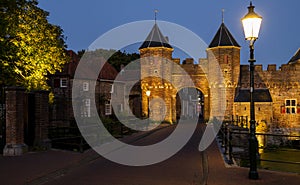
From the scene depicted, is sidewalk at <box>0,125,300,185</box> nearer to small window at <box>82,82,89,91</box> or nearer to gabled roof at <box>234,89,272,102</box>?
small window at <box>82,82,89,91</box>

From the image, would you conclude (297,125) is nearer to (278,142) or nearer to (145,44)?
(278,142)

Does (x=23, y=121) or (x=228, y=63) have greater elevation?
(x=228, y=63)

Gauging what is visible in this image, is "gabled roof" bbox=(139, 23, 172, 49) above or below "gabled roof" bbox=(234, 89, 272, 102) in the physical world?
above

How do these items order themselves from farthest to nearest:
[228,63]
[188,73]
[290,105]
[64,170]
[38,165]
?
[188,73] → [290,105] → [228,63] → [38,165] → [64,170]

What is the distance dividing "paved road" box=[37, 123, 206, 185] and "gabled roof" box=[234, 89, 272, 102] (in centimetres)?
2559

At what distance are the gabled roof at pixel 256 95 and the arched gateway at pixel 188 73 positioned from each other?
82cm

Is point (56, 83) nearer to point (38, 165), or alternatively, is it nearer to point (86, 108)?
point (86, 108)

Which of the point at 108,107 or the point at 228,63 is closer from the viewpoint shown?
the point at 228,63

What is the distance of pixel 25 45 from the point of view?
665 inches

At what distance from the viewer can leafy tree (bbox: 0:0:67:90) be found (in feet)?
53.7

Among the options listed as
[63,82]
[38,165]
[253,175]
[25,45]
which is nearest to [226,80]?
[63,82]

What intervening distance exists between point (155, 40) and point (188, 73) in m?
5.65

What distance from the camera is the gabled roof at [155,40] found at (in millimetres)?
37062

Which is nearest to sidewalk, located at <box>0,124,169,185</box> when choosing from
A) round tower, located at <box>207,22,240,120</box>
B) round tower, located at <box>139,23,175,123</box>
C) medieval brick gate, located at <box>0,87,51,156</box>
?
medieval brick gate, located at <box>0,87,51,156</box>
